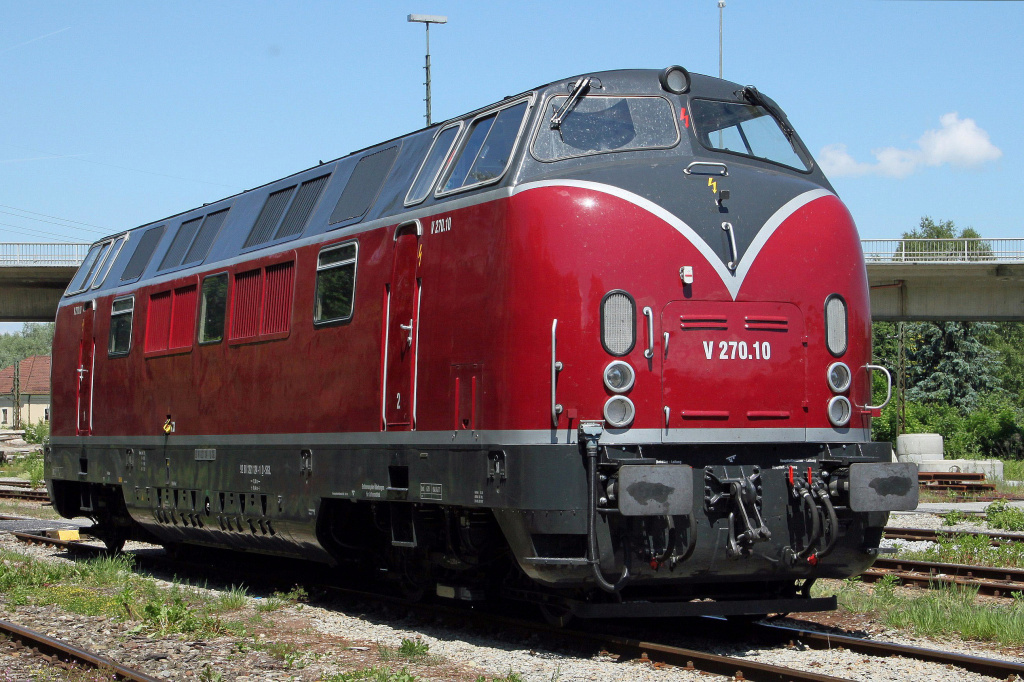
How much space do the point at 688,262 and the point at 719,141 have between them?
1271 millimetres

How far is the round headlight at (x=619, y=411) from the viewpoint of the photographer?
25.1 feet

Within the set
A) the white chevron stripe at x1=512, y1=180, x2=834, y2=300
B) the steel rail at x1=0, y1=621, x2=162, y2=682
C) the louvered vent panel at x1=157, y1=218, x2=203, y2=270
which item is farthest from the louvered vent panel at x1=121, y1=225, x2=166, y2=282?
the white chevron stripe at x1=512, y1=180, x2=834, y2=300

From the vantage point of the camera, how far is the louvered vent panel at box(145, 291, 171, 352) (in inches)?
504

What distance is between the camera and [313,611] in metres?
10.2

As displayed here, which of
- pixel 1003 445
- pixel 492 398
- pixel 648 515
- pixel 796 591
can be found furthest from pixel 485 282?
pixel 1003 445

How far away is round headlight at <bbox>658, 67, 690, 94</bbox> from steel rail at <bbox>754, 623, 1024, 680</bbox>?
3.99 metres

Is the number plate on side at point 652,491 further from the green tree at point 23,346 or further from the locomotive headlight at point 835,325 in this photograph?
the green tree at point 23,346

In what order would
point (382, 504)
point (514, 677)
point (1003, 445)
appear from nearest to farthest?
1. point (514, 677)
2. point (382, 504)
3. point (1003, 445)

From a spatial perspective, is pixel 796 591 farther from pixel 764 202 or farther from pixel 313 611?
pixel 313 611

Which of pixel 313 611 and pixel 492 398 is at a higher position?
pixel 492 398

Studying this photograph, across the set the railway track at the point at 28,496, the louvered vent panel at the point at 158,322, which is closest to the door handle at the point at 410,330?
the louvered vent panel at the point at 158,322

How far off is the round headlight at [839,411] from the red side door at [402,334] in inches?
119

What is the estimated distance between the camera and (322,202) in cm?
1070

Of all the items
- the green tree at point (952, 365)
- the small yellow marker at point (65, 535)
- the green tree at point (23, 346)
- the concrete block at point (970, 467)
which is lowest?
the small yellow marker at point (65, 535)
